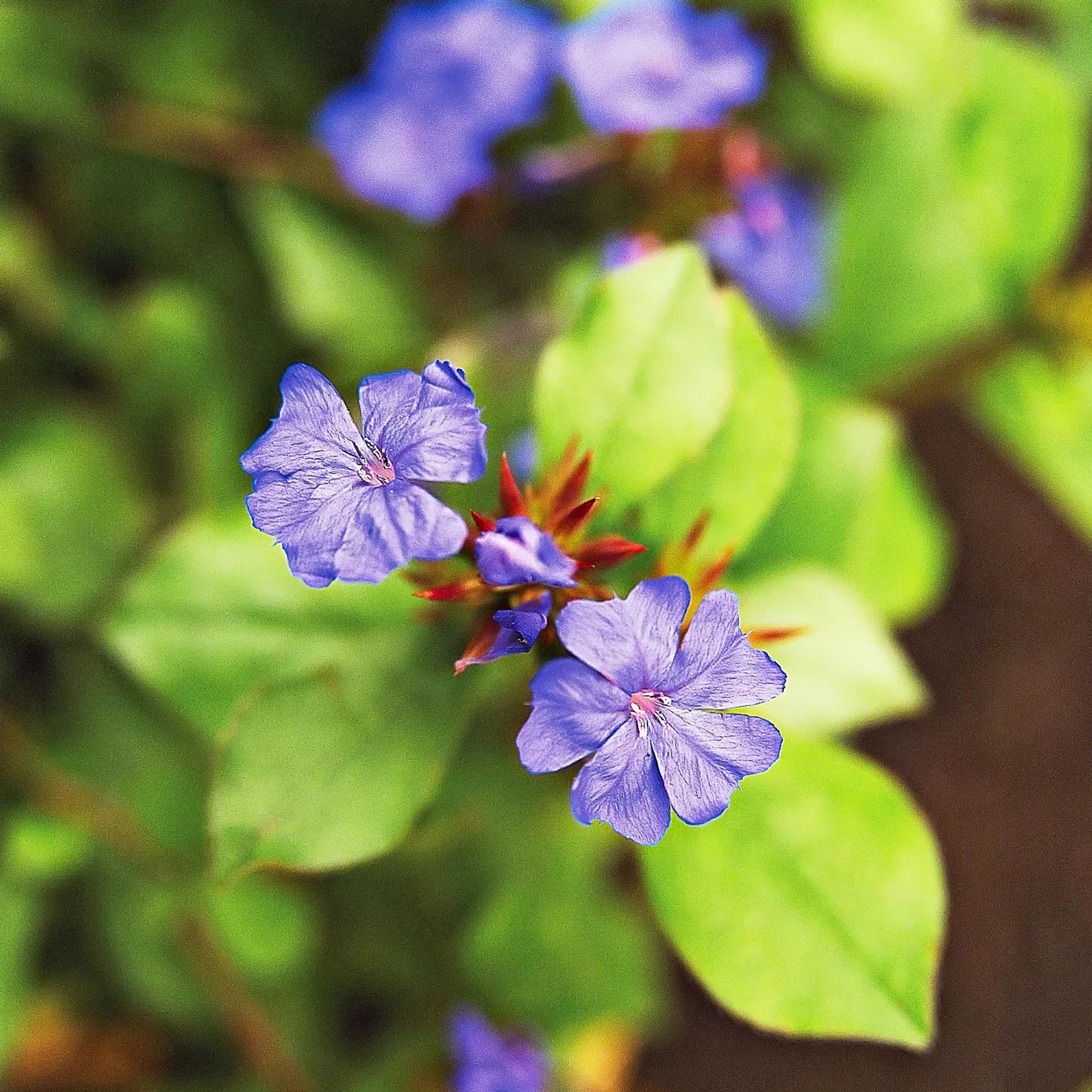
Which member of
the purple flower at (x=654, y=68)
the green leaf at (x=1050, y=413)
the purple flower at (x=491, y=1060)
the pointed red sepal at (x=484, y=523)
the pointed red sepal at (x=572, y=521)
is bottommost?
the purple flower at (x=491, y=1060)

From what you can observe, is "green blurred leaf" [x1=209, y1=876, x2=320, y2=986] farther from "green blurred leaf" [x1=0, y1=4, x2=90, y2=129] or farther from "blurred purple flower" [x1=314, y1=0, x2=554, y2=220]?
"green blurred leaf" [x1=0, y1=4, x2=90, y2=129]

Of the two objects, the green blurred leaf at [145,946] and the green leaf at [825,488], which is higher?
the green leaf at [825,488]

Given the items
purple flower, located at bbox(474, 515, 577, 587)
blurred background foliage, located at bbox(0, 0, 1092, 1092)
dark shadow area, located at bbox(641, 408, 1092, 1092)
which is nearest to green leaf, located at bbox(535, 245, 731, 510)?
blurred background foliage, located at bbox(0, 0, 1092, 1092)

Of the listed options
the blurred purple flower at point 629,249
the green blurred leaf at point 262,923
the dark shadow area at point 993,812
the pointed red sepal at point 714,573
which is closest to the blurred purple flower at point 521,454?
the blurred purple flower at point 629,249

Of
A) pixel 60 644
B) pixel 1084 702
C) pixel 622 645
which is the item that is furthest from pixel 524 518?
pixel 1084 702

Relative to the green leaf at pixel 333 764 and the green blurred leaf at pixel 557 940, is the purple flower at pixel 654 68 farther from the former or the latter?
the green blurred leaf at pixel 557 940
